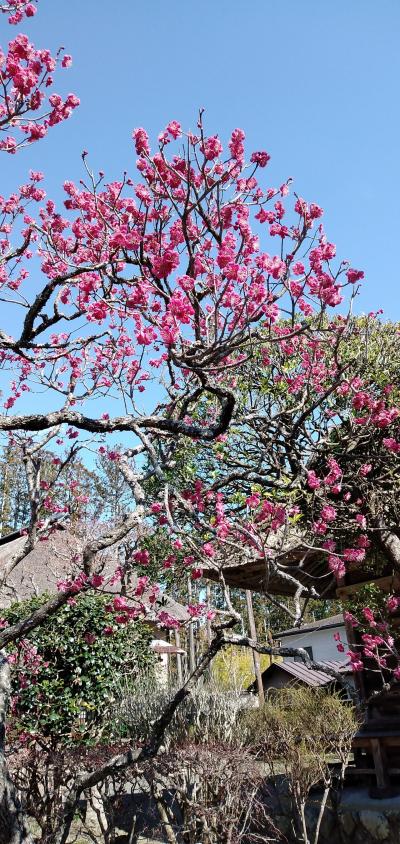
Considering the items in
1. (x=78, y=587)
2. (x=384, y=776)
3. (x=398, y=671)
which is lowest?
(x=384, y=776)

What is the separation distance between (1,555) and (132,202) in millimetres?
15222

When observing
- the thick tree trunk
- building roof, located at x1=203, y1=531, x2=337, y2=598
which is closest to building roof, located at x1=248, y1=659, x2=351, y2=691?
building roof, located at x1=203, y1=531, x2=337, y2=598

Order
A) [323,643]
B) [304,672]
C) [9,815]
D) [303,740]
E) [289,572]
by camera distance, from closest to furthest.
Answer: [9,815], [303,740], [289,572], [304,672], [323,643]

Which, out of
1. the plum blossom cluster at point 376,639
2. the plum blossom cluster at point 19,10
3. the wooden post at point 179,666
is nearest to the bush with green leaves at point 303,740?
the plum blossom cluster at point 376,639

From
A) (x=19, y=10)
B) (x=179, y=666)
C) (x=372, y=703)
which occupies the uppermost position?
(x=19, y=10)

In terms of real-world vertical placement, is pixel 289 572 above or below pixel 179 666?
above

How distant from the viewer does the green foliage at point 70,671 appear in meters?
8.23

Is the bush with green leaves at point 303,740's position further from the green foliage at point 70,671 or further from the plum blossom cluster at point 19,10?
the plum blossom cluster at point 19,10

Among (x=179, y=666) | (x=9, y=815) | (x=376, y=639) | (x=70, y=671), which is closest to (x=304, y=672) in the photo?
(x=179, y=666)

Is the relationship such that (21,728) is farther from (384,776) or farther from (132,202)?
(132,202)

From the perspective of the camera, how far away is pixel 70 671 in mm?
8742

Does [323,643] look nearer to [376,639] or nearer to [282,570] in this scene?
[282,570]

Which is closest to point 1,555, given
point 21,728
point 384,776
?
point 21,728

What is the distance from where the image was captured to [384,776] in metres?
7.19
